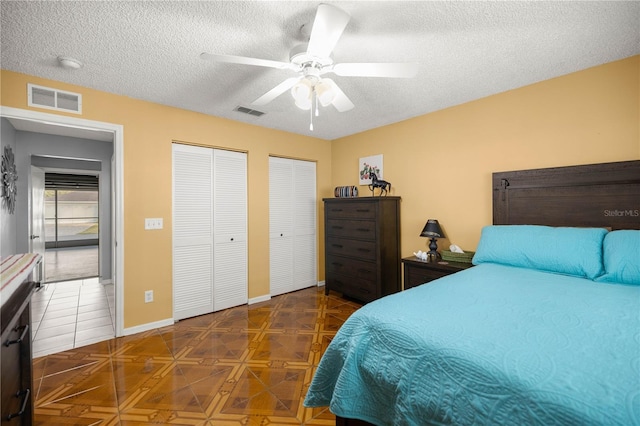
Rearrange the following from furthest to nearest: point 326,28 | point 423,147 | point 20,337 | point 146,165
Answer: point 423,147
point 146,165
point 326,28
point 20,337

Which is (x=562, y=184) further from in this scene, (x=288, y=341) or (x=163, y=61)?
(x=163, y=61)

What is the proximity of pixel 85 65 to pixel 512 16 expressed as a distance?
3.07 metres

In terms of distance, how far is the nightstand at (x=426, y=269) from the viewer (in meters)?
2.66

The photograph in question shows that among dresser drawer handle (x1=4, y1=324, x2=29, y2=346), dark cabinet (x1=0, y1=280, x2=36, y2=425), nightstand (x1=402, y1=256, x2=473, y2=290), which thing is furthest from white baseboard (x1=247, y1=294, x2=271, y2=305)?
dresser drawer handle (x1=4, y1=324, x2=29, y2=346)

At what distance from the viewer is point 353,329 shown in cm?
135

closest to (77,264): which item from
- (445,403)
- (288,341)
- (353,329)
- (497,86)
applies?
(288,341)

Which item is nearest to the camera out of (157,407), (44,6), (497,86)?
(44,6)

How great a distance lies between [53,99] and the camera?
2.44 m

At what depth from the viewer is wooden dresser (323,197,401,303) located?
11.0 ft

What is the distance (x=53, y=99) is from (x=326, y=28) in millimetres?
2639

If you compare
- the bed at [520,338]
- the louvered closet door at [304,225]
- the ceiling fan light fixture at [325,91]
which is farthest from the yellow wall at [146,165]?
the bed at [520,338]

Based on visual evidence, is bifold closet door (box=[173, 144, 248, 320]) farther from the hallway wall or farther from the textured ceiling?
the hallway wall

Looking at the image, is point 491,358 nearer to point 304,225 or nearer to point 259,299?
point 259,299

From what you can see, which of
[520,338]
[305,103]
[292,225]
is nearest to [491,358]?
[520,338]
